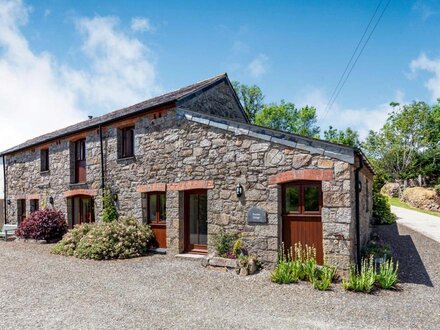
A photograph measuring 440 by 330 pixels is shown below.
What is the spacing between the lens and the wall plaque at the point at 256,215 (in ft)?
27.5

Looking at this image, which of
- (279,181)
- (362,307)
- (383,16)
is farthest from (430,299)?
(383,16)

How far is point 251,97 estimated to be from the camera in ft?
116

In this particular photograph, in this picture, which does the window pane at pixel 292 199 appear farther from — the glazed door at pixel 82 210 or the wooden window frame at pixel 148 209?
the glazed door at pixel 82 210

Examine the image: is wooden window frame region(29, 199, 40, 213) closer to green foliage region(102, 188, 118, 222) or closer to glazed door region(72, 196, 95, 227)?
glazed door region(72, 196, 95, 227)

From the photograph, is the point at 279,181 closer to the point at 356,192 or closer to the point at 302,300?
the point at 356,192

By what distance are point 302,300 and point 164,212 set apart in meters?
6.20

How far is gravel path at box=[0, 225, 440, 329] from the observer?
16.9ft

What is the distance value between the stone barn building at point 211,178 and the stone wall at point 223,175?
0.03m

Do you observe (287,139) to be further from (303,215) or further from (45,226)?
(45,226)

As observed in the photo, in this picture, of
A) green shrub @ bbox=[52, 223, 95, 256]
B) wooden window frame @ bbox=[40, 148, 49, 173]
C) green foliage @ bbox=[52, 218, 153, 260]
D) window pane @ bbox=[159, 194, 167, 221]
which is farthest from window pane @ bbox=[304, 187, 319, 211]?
wooden window frame @ bbox=[40, 148, 49, 173]

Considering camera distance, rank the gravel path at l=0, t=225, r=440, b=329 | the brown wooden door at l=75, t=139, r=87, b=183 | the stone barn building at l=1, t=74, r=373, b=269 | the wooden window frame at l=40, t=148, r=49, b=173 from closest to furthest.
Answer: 1. the gravel path at l=0, t=225, r=440, b=329
2. the stone barn building at l=1, t=74, r=373, b=269
3. the brown wooden door at l=75, t=139, r=87, b=183
4. the wooden window frame at l=40, t=148, r=49, b=173

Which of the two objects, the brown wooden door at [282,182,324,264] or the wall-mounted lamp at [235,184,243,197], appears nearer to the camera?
the brown wooden door at [282,182,324,264]

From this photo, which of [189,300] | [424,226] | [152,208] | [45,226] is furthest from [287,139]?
[45,226]

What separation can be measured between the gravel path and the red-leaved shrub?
16.2ft
